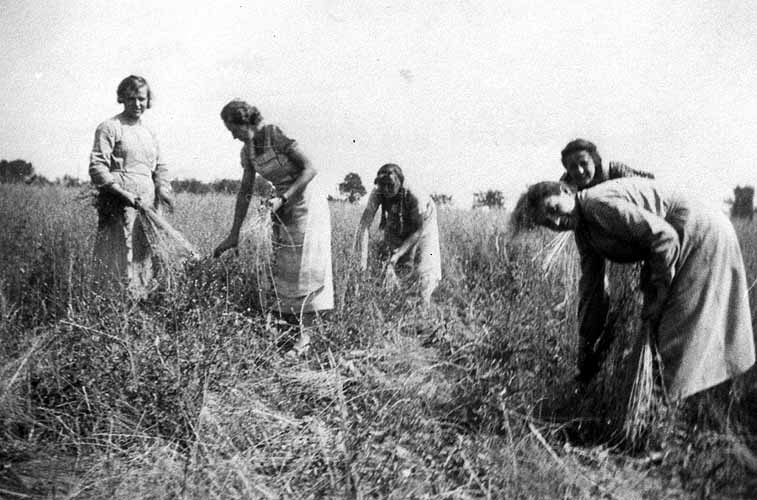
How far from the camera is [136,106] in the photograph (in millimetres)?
3756

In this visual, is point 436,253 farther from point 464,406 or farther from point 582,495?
point 582,495

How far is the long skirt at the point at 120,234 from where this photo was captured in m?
3.74

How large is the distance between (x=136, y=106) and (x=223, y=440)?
2471 millimetres

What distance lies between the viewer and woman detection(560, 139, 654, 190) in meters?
3.06

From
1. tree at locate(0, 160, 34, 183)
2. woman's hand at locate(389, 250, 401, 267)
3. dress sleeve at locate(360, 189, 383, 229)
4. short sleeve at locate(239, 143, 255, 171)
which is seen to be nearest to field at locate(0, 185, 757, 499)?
short sleeve at locate(239, 143, 255, 171)

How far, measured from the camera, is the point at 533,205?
8.85 feet

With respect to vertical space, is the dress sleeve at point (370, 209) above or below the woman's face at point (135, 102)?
below

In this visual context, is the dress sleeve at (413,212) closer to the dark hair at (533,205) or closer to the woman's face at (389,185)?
the woman's face at (389,185)

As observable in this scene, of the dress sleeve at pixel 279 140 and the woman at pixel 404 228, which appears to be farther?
the woman at pixel 404 228

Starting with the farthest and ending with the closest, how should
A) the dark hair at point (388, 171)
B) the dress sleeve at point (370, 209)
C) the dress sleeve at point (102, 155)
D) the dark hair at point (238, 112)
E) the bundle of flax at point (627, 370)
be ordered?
the dress sleeve at point (370, 209) → the dark hair at point (388, 171) → the dress sleeve at point (102, 155) → the dark hair at point (238, 112) → the bundle of flax at point (627, 370)

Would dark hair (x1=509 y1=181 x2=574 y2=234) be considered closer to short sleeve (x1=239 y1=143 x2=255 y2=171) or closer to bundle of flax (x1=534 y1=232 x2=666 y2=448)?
bundle of flax (x1=534 y1=232 x2=666 y2=448)

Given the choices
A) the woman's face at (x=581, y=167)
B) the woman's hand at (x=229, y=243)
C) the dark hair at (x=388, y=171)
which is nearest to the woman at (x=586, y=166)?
the woman's face at (x=581, y=167)

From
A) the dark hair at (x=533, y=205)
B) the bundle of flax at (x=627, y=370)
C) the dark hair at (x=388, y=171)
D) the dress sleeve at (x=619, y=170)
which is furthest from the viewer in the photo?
the dark hair at (x=388, y=171)

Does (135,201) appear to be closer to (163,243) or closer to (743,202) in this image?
(163,243)
